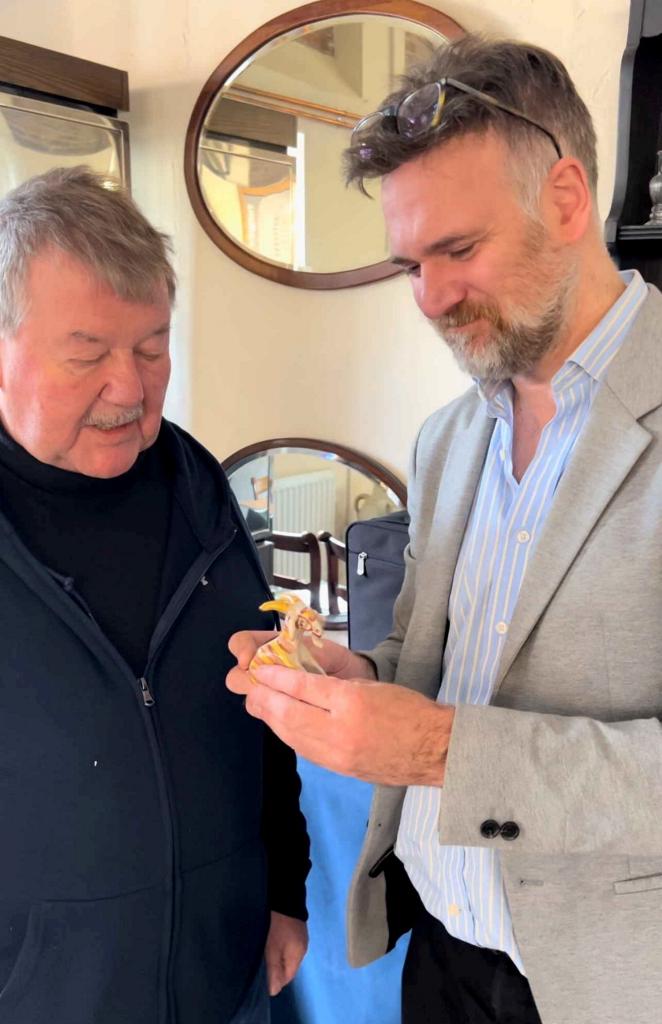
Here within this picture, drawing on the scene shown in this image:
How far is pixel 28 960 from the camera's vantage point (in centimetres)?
82

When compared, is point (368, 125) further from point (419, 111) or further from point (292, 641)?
point (292, 641)

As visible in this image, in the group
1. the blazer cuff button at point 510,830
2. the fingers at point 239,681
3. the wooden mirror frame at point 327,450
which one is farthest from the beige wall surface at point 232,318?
the blazer cuff button at point 510,830

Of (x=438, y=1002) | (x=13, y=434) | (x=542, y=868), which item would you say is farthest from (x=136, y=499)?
(x=438, y=1002)

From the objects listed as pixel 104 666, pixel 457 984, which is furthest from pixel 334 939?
pixel 104 666

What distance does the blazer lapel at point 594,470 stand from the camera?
823 millimetres

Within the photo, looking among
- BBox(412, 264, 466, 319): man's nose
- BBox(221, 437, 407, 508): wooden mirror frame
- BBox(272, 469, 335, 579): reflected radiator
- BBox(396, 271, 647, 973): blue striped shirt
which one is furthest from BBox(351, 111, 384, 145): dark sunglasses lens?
BBox(272, 469, 335, 579): reflected radiator

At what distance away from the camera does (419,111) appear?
908mm

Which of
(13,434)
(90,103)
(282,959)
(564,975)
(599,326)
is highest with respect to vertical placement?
(90,103)

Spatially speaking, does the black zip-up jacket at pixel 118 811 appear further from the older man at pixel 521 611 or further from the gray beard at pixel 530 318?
the gray beard at pixel 530 318

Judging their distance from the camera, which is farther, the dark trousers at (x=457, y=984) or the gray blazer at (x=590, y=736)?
the dark trousers at (x=457, y=984)

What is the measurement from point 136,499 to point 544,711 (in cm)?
54

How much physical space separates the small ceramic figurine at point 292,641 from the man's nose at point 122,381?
0.95 ft

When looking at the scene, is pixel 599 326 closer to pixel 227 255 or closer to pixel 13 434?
pixel 13 434

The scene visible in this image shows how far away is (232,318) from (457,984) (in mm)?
1870
